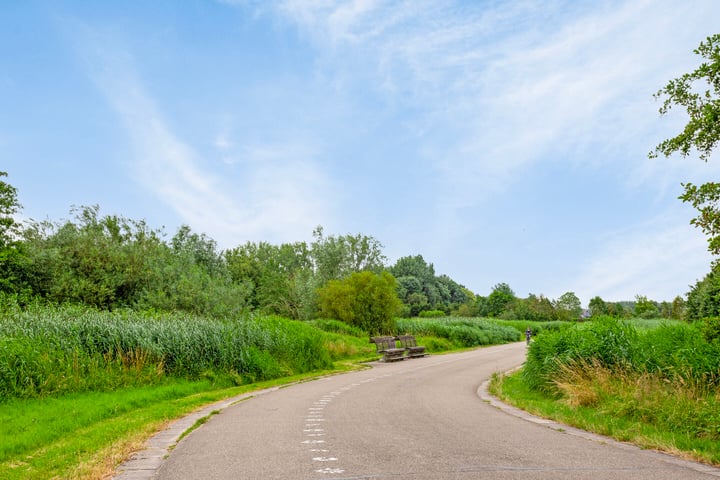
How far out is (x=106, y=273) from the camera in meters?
35.0

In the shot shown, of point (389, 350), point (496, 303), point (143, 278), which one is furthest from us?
point (496, 303)

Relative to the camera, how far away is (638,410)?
970 centimetres

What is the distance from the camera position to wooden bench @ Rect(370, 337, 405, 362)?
27.8 m

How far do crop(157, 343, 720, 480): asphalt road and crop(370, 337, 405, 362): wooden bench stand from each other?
1445 cm

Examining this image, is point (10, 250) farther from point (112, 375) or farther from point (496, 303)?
point (496, 303)

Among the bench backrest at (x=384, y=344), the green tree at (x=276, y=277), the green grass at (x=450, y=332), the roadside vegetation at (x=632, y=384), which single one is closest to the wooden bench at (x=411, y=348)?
the bench backrest at (x=384, y=344)

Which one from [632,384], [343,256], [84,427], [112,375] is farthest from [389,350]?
[343,256]

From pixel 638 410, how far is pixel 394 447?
493 centimetres

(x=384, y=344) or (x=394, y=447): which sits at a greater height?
(x=384, y=344)

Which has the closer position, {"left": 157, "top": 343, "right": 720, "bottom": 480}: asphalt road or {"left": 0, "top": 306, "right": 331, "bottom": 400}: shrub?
{"left": 157, "top": 343, "right": 720, "bottom": 480}: asphalt road

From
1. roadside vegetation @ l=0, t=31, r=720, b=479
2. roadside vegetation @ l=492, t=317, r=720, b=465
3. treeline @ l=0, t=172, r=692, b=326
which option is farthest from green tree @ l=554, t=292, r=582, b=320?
roadside vegetation @ l=492, t=317, r=720, b=465

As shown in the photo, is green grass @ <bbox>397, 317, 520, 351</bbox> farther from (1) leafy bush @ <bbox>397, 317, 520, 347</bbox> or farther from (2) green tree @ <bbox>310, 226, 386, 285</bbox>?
(2) green tree @ <bbox>310, 226, 386, 285</bbox>

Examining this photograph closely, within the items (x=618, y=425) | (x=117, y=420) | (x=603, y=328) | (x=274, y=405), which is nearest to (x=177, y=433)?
(x=117, y=420)

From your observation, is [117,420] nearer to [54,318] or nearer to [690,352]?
[54,318]
